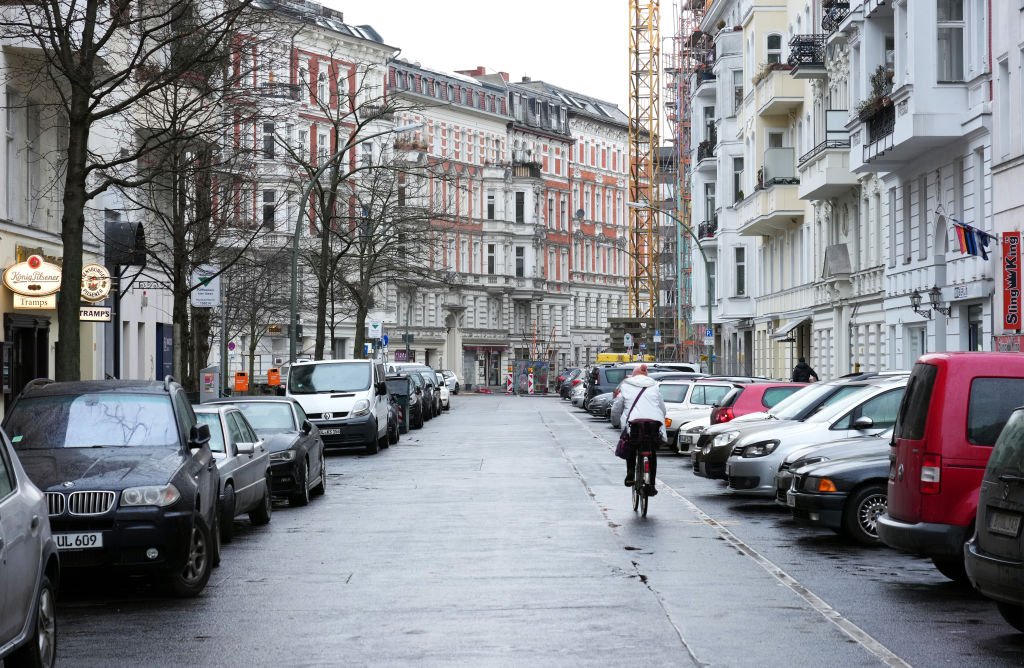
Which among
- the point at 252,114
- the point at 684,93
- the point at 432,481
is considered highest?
the point at 684,93

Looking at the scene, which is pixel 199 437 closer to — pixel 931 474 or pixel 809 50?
pixel 931 474

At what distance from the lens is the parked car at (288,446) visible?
21094 mm

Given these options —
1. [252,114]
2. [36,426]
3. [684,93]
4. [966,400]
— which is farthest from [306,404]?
[684,93]

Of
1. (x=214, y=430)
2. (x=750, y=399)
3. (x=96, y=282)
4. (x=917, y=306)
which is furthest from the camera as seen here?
(x=917, y=306)

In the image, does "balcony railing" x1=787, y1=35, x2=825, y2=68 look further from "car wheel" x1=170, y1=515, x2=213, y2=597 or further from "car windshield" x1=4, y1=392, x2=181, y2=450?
"car wheel" x1=170, y1=515, x2=213, y2=597

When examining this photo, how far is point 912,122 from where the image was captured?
34031mm

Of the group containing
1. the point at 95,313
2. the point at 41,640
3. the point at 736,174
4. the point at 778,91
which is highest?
the point at 778,91

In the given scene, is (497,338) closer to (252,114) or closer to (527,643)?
(252,114)

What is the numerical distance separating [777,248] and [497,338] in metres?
63.0

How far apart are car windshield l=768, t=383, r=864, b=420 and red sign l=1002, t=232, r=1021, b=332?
855 cm

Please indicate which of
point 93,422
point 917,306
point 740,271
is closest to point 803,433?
point 93,422

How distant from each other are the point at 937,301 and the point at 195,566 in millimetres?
25234

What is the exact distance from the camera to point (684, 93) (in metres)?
95.4

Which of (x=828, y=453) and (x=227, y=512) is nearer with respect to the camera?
(x=227, y=512)
